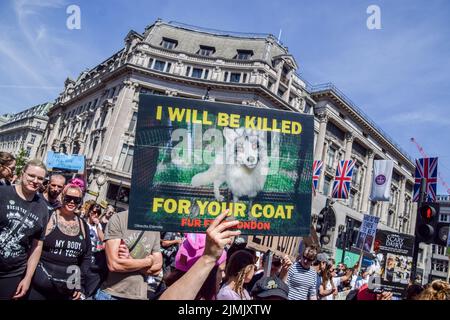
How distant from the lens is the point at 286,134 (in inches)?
117

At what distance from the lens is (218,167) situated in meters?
2.75

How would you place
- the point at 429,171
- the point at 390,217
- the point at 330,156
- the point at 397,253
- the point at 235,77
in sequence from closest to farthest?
the point at 397,253 < the point at 429,171 < the point at 235,77 < the point at 330,156 < the point at 390,217

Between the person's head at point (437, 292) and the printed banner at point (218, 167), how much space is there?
1533 mm

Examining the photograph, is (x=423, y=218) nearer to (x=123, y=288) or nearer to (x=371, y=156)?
(x=123, y=288)

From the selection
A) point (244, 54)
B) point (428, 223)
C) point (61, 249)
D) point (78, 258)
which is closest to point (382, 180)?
point (428, 223)

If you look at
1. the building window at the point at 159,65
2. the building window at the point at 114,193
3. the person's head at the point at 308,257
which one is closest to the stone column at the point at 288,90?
the building window at the point at 159,65

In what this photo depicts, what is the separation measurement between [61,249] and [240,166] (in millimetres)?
2146

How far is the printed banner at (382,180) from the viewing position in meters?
17.7

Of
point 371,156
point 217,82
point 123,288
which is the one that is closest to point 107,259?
point 123,288

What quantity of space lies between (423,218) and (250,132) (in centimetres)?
628

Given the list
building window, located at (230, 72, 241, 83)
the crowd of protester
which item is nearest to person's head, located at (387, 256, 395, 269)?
the crowd of protester

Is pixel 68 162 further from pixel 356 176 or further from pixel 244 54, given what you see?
pixel 356 176
